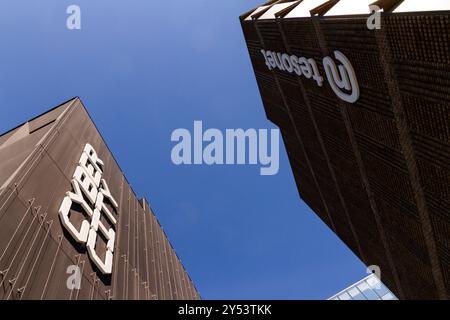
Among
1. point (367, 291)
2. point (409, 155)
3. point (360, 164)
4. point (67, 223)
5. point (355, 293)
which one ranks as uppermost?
point (360, 164)

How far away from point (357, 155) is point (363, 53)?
283 inches

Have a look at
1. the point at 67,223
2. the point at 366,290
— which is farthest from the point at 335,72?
the point at 366,290

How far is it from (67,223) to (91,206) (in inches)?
139

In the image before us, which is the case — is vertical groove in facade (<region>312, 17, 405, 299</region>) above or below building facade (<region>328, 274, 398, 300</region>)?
above

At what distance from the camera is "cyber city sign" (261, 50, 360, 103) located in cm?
1561

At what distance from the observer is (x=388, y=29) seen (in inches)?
475

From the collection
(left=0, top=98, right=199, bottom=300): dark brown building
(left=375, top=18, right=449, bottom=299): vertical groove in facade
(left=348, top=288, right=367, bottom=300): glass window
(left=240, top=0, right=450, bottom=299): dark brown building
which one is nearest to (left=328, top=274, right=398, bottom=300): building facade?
(left=348, top=288, right=367, bottom=300): glass window

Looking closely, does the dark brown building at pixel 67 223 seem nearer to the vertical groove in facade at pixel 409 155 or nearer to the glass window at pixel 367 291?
the vertical groove in facade at pixel 409 155

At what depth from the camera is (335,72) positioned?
16.7 m

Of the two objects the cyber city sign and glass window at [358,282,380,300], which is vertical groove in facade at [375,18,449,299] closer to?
the cyber city sign

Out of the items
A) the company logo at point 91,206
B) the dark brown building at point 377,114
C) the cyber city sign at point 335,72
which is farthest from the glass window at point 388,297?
the company logo at point 91,206

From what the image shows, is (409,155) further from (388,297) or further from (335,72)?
(388,297)

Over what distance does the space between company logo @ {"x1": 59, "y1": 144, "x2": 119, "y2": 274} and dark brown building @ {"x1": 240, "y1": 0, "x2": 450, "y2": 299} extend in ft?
44.4
